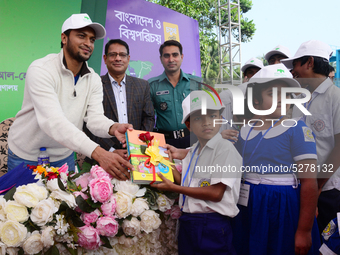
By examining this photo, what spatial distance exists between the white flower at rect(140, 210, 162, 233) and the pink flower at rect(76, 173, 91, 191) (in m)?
0.33

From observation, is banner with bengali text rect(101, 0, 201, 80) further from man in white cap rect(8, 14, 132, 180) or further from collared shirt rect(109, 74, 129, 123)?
man in white cap rect(8, 14, 132, 180)

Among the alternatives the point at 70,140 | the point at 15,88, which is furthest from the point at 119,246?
the point at 15,88

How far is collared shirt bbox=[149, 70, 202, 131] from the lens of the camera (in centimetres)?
333

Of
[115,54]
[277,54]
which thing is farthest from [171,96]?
[277,54]

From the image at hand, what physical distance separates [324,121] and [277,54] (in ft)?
4.80

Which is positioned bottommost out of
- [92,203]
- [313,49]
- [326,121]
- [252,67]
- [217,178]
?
[92,203]

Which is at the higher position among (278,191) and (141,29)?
(141,29)

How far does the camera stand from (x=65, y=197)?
1.30 metres

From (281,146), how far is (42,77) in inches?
62.3

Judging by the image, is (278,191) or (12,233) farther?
(278,191)

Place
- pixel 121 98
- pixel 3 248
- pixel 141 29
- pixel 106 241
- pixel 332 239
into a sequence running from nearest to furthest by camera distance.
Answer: pixel 3 248 → pixel 332 239 → pixel 106 241 → pixel 121 98 → pixel 141 29

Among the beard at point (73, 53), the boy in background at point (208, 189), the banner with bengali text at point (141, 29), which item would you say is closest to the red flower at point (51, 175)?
the boy in background at point (208, 189)

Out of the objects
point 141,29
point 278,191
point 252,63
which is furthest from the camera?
point 141,29

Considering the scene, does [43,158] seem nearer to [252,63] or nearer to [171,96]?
[171,96]
